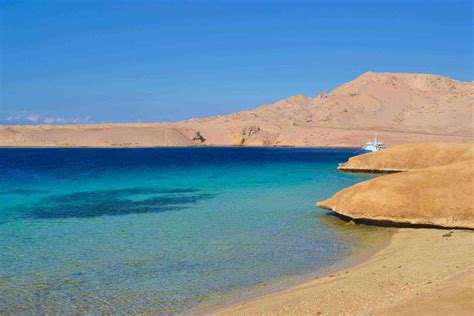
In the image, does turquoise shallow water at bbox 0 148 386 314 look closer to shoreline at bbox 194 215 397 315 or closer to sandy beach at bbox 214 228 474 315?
shoreline at bbox 194 215 397 315

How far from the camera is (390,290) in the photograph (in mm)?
14555

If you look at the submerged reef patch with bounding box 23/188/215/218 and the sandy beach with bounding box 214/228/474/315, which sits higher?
the sandy beach with bounding box 214/228/474/315

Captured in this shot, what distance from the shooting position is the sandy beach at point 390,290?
12.6 m

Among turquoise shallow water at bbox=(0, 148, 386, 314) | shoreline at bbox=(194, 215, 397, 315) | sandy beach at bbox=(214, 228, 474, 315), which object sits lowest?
shoreline at bbox=(194, 215, 397, 315)

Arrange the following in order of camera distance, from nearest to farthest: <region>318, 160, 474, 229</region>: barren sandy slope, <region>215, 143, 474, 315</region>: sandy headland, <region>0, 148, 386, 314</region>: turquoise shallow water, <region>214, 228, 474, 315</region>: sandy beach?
<region>214, 228, 474, 315</region>: sandy beach < <region>215, 143, 474, 315</region>: sandy headland < <region>0, 148, 386, 314</region>: turquoise shallow water < <region>318, 160, 474, 229</region>: barren sandy slope

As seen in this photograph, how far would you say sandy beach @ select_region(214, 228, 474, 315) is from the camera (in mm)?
12641

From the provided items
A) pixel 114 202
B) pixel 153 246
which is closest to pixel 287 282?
pixel 153 246

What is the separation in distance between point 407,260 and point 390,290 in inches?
174

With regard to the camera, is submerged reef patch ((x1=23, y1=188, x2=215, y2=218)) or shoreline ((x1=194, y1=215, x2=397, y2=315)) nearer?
shoreline ((x1=194, y1=215, x2=397, y2=315))

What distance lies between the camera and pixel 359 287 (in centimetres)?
1502

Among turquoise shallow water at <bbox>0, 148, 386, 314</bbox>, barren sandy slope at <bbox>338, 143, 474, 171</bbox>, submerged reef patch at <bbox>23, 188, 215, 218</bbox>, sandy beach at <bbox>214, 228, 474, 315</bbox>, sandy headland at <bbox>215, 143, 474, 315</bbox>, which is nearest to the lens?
sandy beach at <bbox>214, 228, 474, 315</bbox>

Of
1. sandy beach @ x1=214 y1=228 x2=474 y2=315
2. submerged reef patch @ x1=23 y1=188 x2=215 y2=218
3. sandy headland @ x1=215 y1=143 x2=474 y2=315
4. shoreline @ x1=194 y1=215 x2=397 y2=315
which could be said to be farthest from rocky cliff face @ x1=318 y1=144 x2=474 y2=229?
submerged reef patch @ x1=23 y1=188 x2=215 y2=218

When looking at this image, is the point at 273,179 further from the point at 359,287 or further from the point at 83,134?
the point at 83,134

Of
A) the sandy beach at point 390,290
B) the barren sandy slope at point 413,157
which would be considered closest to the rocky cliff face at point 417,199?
the sandy beach at point 390,290
